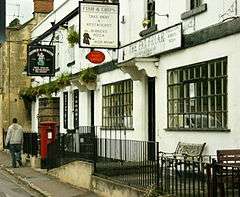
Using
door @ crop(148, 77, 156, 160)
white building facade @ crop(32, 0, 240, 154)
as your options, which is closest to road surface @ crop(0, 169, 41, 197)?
white building facade @ crop(32, 0, 240, 154)

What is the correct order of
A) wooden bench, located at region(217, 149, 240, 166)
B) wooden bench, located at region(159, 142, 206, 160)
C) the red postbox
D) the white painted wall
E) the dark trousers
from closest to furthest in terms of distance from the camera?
wooden bench, located at region(217, 149, 240, 166) < the white painted wall < wooden bench, located at region(159, 142, 206, 160) < the red postbox < the dark trousers

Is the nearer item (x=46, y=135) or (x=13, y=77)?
(x=46, y=135)

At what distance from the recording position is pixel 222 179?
8.40 meters

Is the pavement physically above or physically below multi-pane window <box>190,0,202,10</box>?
below

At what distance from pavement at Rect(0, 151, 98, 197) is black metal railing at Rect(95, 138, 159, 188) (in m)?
0.78

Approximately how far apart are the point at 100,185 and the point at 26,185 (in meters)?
4.06

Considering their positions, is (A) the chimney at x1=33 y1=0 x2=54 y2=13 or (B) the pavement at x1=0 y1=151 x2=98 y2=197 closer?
(B) the pavement at x1=0 y1=151 x2=98 y2=197

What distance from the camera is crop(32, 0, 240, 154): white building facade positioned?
1223 centimetres

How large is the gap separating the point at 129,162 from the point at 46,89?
47.4 feet

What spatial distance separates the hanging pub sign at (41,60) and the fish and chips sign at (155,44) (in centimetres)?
766

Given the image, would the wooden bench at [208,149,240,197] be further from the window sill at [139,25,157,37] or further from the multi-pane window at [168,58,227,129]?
the window sill at [139,25,157,37]

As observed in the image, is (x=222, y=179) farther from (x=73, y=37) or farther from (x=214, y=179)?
(x=73, y=37)

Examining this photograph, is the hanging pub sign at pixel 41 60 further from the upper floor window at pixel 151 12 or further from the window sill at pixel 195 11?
the window sill at pixel 195 11

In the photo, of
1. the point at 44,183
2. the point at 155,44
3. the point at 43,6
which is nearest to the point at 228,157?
the point at 155,44
